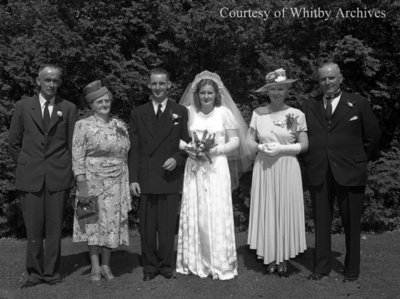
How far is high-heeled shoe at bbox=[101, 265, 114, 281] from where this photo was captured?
5.82 meters

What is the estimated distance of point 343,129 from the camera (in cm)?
559

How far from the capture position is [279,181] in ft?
19.1

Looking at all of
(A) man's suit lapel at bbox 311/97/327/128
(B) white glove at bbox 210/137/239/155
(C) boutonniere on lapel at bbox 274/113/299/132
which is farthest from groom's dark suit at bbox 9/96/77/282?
(A) man's suit lapel at bbox 311/97/327/128

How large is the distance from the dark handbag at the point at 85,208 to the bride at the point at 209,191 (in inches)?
43.2

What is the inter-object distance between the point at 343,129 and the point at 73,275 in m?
3.74

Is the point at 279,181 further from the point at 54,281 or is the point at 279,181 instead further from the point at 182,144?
the point at 54,281

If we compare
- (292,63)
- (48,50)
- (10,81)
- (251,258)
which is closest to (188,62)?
(292,63)

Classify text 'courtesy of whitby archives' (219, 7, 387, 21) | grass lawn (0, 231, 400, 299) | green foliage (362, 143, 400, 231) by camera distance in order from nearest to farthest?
grass lawn (0, 231, 400, 299)
text 'courtesy of whitby archives' (219, 7, 387, 21)
green foliage (362, 143, 400, 231)

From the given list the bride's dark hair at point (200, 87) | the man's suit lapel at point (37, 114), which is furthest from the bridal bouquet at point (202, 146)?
the man's suit lapel at point (37, 114)

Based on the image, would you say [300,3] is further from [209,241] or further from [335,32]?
[209,241]

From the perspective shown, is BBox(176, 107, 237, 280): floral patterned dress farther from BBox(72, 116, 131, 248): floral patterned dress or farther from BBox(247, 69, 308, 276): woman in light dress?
BBox(72, 116, 131, 248): floral patterned dress

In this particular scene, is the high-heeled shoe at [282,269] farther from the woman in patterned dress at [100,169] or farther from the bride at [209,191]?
the woman in patterned dress at [100,169]

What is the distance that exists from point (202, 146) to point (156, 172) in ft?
2.03

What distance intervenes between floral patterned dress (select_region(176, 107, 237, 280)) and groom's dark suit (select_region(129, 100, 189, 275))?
18 centimetres
